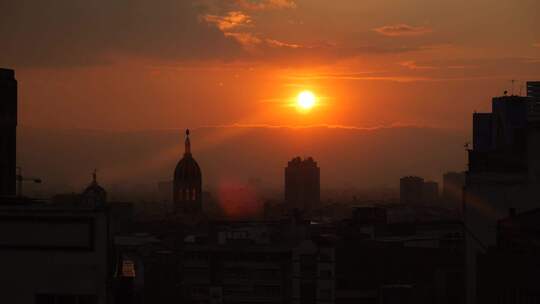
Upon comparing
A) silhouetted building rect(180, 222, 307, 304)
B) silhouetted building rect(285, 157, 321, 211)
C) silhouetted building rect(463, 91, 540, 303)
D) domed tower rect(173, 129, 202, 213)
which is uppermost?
silhouetted building rect(285, 157, 321, 211)

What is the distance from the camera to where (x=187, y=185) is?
96875mm

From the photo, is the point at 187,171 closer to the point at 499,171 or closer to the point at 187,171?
the point at 187,171

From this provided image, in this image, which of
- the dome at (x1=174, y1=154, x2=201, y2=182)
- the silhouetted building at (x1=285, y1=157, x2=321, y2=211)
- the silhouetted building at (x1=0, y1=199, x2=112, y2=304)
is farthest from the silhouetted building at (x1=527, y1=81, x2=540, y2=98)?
the silhouetted building at (x1=285, y1=157, x2=321, y2=211)

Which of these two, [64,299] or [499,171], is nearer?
[64,299]

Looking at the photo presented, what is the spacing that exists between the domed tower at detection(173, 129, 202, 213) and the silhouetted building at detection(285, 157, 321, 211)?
86.8m

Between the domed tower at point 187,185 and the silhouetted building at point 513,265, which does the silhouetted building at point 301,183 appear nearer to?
the domed tower at point 187,185

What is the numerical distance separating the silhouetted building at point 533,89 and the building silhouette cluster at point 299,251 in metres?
0.07

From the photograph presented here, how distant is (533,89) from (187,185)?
58.7 meters

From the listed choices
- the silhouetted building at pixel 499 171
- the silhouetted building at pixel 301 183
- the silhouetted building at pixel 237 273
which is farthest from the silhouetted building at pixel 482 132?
the silhouetted building at pixel 301 183

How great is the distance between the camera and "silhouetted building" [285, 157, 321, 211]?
18925 centimetres

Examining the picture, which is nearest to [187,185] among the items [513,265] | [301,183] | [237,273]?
[237,273]

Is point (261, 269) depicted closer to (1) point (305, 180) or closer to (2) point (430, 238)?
(2) point (430, 238)

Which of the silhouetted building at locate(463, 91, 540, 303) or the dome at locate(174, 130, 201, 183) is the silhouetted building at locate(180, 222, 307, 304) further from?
the dome at locate(174, 130, 201, 183)

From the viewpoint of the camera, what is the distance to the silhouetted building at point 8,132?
32.3 metres
